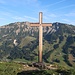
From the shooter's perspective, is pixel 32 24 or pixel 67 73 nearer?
pixel 67 73

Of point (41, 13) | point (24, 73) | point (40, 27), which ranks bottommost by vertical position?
point (24, 73)

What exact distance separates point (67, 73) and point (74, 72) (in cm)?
83

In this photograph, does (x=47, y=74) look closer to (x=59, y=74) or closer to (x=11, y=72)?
(x=59, y=74)

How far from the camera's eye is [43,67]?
29.3m

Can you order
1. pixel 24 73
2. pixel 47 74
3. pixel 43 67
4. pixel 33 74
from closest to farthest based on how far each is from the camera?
pixel 47 74 < pixel 33 74 < pixel 24 73 < pixel 43 67

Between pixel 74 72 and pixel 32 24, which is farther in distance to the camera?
pixel 32 24

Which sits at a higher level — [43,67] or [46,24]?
[46,24]

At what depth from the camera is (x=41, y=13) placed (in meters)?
29.8

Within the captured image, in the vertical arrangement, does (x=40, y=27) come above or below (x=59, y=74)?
above

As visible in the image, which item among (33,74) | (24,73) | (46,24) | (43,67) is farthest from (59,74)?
(46,24)

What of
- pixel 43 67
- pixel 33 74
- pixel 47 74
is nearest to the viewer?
pixel 47 74

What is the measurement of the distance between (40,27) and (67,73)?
10.5m

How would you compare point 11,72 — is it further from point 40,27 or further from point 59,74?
point 40,27

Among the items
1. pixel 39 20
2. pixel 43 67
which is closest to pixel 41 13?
pixel 39 20
